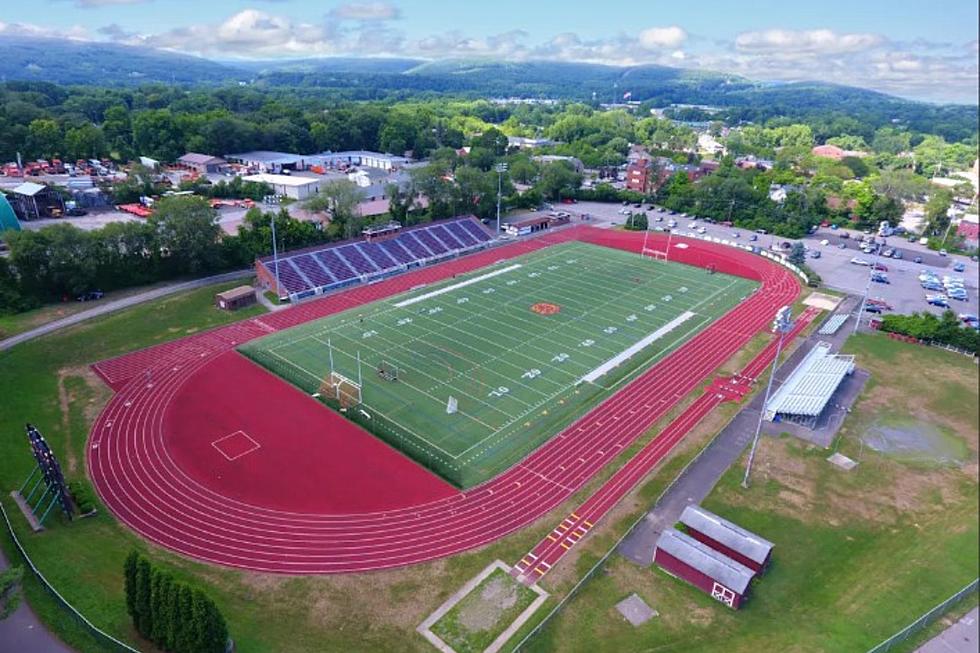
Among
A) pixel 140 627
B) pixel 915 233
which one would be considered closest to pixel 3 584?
pixel 140 627

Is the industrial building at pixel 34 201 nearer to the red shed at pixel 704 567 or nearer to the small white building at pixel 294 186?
the small white building at pixel 294 186

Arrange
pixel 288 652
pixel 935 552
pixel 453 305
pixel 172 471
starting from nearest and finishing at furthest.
Result: pixel 288 652 < pixel 935 552 < pixel 172 471 < pixel 453 305

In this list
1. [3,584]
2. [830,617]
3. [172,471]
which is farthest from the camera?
[172,471]

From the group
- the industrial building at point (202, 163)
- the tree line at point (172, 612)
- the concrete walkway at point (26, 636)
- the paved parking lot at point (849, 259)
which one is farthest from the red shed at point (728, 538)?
the industrial building at point (202, 163)

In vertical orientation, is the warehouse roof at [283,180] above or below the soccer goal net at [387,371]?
above

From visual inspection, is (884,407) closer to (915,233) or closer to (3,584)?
(3,584)

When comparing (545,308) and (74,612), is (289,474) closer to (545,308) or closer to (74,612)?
(74,612)

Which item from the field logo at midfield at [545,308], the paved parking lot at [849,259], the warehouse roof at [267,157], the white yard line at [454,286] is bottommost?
the white yard line at [454,286]

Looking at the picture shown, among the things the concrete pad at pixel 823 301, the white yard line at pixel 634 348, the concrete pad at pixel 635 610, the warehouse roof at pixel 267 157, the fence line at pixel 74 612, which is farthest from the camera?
the warehouse roof at pixel 267 157
